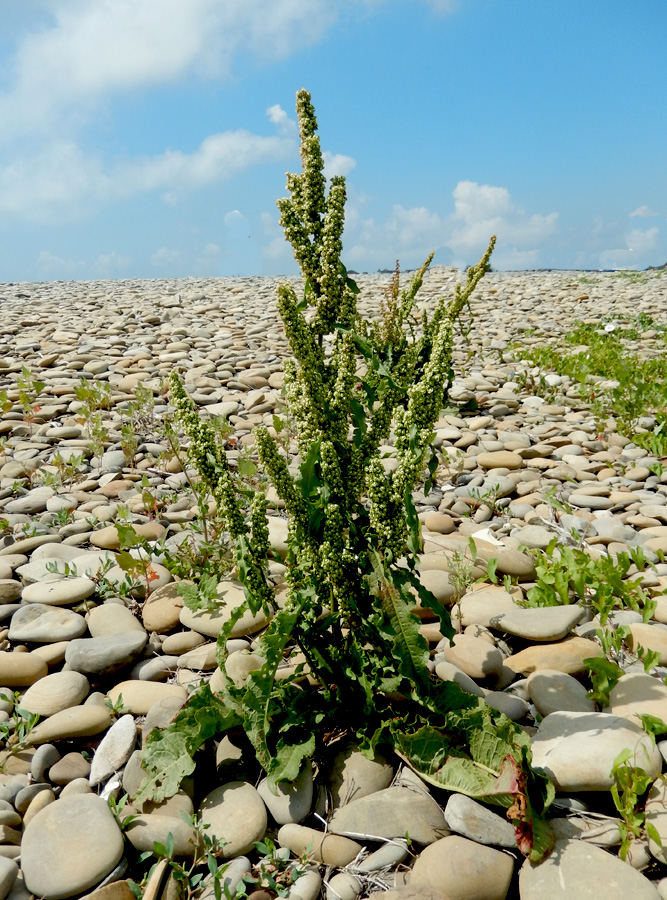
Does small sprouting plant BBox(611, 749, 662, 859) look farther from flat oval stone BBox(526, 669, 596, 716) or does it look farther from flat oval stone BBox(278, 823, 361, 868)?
flat oval stone BBox(278, 823, 361, 868)

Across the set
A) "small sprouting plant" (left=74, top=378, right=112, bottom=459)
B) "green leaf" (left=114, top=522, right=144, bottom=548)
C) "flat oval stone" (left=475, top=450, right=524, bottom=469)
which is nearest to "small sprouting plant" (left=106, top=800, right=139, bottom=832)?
"green leaf" (left=114, top=522, right=144, bottom=548)

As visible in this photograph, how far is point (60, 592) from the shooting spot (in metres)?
3.46

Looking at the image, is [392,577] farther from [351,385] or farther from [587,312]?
[587,312]

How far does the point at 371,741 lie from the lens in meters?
2.37

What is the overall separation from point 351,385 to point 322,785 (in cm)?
147

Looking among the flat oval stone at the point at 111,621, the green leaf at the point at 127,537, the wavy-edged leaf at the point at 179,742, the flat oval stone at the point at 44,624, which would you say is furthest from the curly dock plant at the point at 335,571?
the green leaf at the point at 127,537

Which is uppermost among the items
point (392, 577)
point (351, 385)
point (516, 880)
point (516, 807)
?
point (351, 385)

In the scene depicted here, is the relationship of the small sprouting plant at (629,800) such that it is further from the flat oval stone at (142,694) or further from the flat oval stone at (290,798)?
the flat oval stone at (142,694)

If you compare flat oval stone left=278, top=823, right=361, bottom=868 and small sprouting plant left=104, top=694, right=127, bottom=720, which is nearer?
flat oval stone left=278, top=823, right=361, bottom=868

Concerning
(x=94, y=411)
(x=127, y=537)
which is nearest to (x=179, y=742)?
(x=127, y=537)

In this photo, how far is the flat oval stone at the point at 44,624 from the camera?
10.5 feet

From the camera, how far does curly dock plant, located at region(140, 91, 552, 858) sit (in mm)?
2273

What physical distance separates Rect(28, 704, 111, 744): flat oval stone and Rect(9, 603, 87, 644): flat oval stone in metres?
0.54

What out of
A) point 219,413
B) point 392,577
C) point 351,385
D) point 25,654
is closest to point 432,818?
point 392,577
